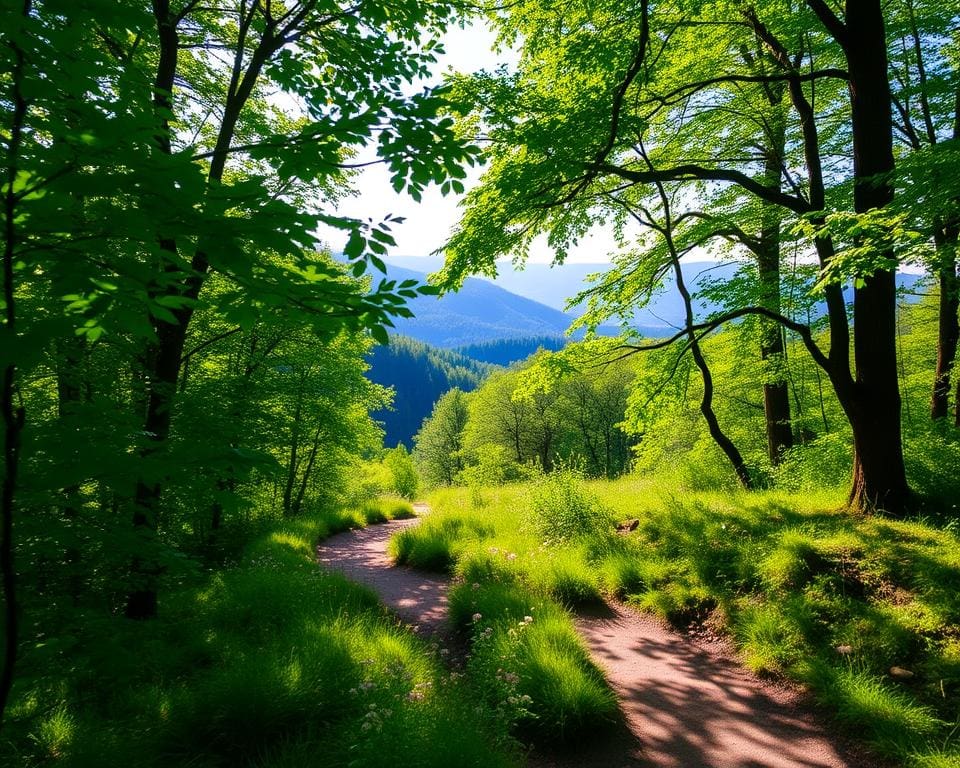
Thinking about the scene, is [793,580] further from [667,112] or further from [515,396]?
[667,112]

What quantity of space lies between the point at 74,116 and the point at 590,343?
7663 millimetres

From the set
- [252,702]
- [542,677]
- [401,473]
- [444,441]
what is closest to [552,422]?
[401,473]

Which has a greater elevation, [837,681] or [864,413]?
[864,413]

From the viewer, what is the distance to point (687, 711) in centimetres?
425

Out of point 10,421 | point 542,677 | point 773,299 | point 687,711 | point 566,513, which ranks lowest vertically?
point 687,711

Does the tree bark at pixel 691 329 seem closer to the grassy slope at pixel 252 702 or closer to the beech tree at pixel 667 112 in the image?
the beech tree at pixel 667 112

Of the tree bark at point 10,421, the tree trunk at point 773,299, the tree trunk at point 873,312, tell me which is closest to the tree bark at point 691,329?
the tree trunk at point 773,299

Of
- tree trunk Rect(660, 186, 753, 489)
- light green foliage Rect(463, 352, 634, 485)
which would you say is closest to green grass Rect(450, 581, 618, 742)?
tree trunk Rect(660, 186, 753, 489)

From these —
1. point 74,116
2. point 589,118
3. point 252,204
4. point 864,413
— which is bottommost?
point 864,413

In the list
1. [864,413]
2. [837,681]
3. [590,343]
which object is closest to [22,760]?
[837,681]

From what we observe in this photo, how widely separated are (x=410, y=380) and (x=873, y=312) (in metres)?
173

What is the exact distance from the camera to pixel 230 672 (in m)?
4.00

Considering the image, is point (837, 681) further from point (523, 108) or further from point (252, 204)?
point (523, 108)

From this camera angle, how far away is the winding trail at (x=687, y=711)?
12.0 ft
